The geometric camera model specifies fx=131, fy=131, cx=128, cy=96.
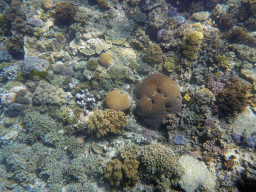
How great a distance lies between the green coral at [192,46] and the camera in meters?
6.82

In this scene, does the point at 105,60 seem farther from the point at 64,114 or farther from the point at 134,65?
the point at 64,114

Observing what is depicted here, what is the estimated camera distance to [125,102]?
20.3 ft

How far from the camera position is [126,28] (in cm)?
897

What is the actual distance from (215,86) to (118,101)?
4707mm

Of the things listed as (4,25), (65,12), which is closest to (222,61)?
(65,12)

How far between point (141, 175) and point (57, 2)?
11719mm

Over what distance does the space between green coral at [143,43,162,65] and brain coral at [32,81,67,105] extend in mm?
4927

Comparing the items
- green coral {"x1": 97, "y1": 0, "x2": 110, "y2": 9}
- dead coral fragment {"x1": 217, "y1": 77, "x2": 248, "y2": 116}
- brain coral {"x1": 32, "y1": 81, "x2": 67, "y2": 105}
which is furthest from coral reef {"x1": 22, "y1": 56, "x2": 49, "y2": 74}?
dead coral fragment {"x1": 217, "y1": 77, "x2": 248, "y2": 116}

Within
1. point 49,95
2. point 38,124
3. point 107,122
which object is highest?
point 107,122

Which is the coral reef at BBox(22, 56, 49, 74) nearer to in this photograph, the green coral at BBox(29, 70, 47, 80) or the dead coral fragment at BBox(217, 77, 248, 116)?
the green coral at BBox(29, 70, 47, 80)

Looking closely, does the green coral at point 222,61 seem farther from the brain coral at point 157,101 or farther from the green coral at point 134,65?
the green coral at point 134,65

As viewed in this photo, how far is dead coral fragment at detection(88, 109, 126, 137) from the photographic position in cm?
566

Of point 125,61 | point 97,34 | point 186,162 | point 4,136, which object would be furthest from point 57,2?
point 186,162

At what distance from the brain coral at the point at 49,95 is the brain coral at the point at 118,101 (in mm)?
2472
